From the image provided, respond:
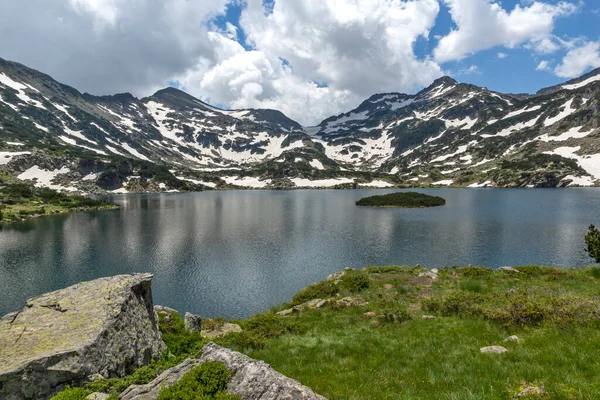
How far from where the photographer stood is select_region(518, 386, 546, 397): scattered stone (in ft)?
25.8

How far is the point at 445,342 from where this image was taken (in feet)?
45.2

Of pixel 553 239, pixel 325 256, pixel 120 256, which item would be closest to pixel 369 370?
pixel 325 256

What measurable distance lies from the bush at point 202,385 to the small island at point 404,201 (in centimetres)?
14554

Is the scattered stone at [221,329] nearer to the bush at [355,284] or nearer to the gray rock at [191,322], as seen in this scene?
the gray rock at [191,322]

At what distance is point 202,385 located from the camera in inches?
298

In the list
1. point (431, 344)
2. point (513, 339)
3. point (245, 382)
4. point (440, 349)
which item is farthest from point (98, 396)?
point (513, 339)

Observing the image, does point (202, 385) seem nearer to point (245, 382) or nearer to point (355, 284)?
point (245, 382)

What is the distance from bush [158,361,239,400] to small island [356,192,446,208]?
145543 millimetres

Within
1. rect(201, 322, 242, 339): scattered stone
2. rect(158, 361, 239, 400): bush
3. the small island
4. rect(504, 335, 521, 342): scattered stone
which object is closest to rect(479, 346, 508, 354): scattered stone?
rect(504, 335, 521, 342): scattered stone

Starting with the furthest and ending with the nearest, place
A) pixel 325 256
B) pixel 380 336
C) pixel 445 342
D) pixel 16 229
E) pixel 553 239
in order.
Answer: pixel 16 229, pixel 553 239, pixel 325 256, pixel 380 336, pixel 445 342

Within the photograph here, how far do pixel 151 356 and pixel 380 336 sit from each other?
1091 cm

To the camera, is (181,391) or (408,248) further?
(408,248)

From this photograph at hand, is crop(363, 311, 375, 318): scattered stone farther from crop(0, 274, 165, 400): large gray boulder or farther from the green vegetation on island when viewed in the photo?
the green vegetation on island

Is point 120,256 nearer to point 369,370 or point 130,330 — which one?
A: point 130,330
